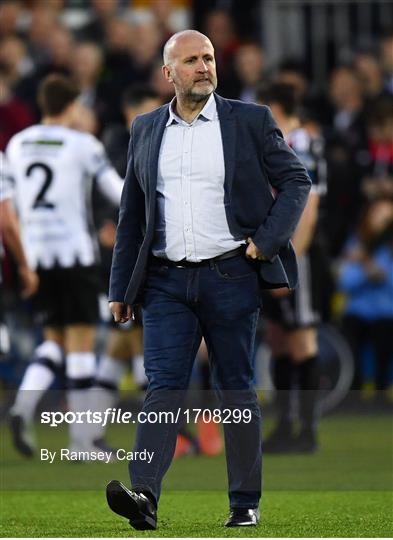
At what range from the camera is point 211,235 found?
7598 mm

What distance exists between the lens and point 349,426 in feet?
46.1

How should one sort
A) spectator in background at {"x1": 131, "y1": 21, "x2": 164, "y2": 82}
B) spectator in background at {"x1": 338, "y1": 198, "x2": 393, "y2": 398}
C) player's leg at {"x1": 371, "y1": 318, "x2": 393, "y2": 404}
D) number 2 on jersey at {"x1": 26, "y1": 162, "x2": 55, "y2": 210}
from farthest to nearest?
spectator in background at {"x1": 131, "y1": 21, "x2": 164, "y2": 82}
player's leg at {"x1": 371, "y1": 318, "x2": 393, "y2": 404}
spectator in background at {"x1": 338, "y1": 198, "x2": 393, "y2": 398}
number 2 on jersey at {"x1": 26, "y1": 162, "x2": 55, "y2": 210}

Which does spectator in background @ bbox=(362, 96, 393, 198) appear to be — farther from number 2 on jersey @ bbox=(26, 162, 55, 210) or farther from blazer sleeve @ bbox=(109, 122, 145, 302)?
blazer sleeve @ bbox=(109, 122, 145, 302)

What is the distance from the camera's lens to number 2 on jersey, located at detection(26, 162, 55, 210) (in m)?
11.5

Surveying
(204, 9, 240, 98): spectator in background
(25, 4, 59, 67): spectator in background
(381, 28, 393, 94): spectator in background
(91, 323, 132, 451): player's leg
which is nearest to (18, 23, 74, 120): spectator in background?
(25, 4, 59, 67): spectator in background

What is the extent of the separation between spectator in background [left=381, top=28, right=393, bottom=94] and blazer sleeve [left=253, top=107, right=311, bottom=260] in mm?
8795

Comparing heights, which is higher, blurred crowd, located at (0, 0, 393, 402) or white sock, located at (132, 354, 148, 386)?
blurred crowd, located at (0, 0, 393, 402)

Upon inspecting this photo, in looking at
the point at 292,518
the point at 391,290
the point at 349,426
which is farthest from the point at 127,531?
the point at 391,290

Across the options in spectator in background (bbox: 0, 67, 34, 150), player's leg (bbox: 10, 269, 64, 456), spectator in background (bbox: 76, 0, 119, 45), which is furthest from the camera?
spectator in background (bbox: 76, 0, 119, 45)

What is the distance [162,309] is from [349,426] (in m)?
6.67

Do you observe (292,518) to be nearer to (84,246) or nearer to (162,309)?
(162,309)

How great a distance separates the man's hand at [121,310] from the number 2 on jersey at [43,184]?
3.85 meters

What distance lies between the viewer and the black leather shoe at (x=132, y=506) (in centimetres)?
707

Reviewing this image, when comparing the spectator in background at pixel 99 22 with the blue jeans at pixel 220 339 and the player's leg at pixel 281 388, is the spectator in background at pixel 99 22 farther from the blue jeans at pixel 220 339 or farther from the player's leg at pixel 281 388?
the blue jeans at pixel 220 339
